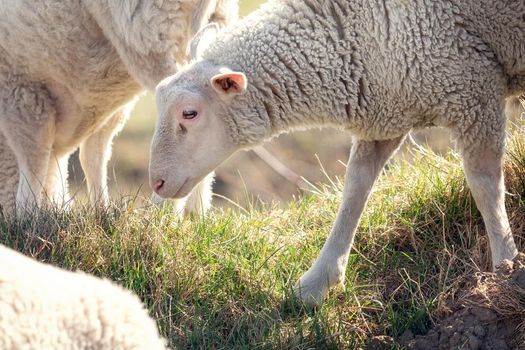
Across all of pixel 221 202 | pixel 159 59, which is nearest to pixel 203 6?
pixel 159 59

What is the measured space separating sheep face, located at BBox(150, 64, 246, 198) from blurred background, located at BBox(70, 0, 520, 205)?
9.87 metres

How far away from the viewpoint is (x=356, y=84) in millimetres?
4855

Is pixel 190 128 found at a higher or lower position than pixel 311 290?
higher

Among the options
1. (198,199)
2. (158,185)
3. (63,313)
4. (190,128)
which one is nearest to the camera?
(63,313)

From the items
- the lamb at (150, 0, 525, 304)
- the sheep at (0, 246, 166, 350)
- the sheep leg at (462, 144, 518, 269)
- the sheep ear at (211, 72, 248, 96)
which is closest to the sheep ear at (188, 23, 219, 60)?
the lamb at (150, 0, 525, 304)

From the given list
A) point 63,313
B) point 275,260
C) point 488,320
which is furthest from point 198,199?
point 63,313

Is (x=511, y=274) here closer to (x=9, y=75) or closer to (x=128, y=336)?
(x=128, y=336)

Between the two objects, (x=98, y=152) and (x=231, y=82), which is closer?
(x=231, y=82)

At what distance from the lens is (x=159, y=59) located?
237 inches

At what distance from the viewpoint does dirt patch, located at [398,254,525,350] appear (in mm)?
4398

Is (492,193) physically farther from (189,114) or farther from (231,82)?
(189,114)

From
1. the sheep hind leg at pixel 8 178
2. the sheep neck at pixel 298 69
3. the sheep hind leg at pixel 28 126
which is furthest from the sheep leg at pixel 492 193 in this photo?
the sheep hind leg at pixel 8 178

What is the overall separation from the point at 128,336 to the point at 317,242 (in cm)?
274

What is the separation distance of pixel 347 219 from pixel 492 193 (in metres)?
0.77
